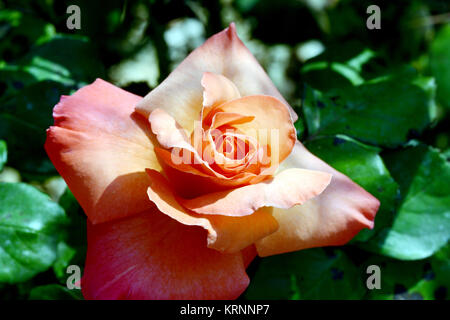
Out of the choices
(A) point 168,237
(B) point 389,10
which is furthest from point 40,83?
(B) point 389,10

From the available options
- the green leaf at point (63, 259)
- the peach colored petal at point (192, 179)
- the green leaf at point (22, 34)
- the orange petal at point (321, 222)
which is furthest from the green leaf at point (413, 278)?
the green leaf at point (22, 34)

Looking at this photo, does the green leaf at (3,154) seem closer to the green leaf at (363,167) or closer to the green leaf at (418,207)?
the green leaf at (363,167)

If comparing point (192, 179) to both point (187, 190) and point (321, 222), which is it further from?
point (321, 222)

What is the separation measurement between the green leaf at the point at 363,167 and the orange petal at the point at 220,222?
0.73 feet

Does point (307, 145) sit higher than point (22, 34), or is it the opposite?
point (22, 34)

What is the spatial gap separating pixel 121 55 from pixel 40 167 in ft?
1.16

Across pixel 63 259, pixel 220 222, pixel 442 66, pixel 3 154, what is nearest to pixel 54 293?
pixel 63 259

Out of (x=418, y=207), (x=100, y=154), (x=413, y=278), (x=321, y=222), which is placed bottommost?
(x=413, y=278)

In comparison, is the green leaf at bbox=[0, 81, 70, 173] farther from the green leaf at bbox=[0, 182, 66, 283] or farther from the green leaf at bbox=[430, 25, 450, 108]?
the green leaf at bbox=[430, 25, 450, 108]

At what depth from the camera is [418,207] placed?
770 mm

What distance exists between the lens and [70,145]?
1.76 ft

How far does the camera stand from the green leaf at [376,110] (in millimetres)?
781

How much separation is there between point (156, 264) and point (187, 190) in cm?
9

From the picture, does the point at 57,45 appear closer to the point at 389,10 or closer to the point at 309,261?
the point at 309,261
